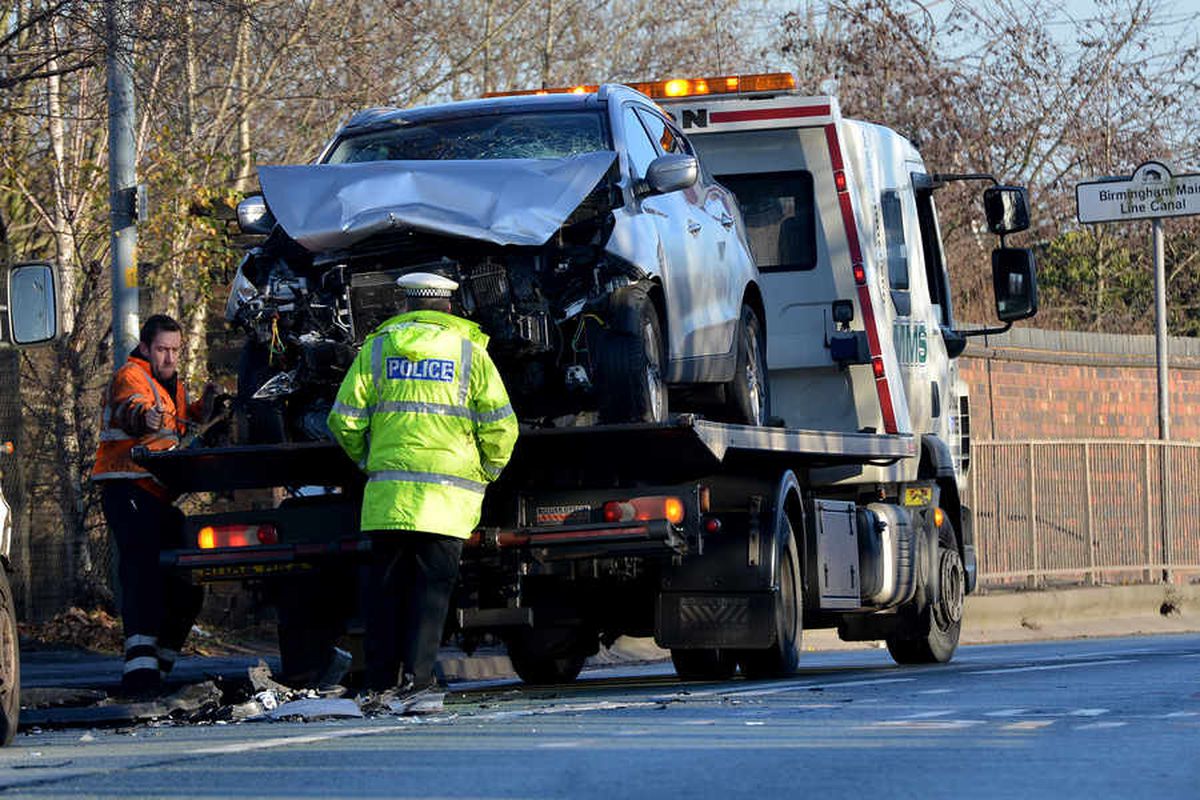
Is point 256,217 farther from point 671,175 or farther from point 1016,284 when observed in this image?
point 1016,284

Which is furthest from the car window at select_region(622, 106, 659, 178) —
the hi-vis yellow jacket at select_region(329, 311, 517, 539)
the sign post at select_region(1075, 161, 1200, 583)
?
the sign post at select_region(1075, 161, 1200, 583)

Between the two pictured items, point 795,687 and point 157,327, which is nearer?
point 795,687

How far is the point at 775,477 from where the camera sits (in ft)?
38.2

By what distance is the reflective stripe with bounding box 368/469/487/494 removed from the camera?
1002cm

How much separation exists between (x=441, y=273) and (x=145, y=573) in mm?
2568

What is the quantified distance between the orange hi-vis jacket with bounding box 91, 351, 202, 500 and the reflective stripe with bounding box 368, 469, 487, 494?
191 centimetres

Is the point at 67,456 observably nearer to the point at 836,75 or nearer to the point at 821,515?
the point at 821,515

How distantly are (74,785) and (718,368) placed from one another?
16.3ft

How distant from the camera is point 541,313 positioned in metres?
10.2

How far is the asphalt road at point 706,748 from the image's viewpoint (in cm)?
683

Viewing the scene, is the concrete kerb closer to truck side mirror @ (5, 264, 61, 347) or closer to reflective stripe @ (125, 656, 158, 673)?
reflective stripe @ (125, 656, 158, 673)

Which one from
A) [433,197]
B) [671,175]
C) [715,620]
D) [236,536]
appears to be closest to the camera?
[433,197]

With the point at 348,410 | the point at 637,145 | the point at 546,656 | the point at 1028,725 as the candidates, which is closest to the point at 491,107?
the point at 637,145

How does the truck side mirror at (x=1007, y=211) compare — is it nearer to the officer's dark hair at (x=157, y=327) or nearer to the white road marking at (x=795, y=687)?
the white road marking at (x=795, y=687)
